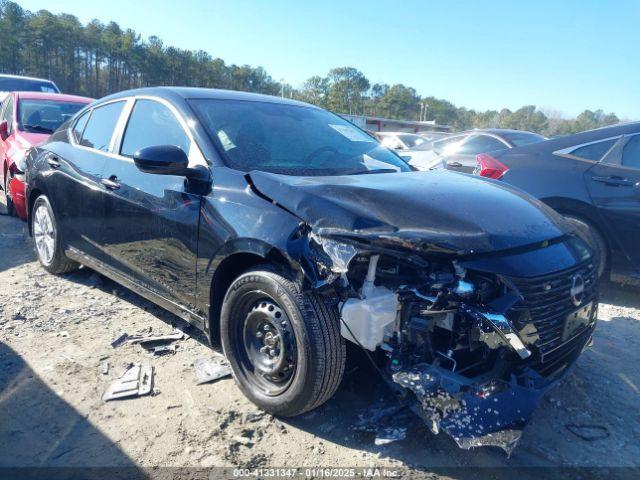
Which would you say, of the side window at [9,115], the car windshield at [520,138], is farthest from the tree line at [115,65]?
the side window at [9,115]

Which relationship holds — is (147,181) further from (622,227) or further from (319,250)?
(622,227)

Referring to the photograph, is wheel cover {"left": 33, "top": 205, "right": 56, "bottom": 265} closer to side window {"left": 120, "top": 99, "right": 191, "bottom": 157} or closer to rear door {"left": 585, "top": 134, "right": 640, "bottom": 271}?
side window {"left": 120, "top": 99, "right": 191, "bottom": 157}

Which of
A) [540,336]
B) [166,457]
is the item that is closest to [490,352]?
[540,336]

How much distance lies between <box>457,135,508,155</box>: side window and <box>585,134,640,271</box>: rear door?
306 cm

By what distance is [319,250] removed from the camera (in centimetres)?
239

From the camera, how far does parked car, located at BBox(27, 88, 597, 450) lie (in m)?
2.24

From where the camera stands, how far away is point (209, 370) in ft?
10.4

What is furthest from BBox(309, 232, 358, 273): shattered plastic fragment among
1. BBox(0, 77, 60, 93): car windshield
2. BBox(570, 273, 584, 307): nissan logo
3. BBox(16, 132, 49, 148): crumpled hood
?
BBox(0, 77, 60, 93): car windshield

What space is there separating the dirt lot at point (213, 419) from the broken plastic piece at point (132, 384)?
5 centimetres

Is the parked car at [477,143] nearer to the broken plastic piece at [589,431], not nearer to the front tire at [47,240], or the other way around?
the broken plastic piece at [589,431]

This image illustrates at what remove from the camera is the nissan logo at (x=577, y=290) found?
254 centimetres

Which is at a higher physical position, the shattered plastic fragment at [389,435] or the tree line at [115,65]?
the tree line at [115,65]

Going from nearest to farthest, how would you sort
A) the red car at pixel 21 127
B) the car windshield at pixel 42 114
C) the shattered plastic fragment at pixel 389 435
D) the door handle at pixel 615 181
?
1. the shattered plastic fragment at pixel 389 435
2. the door handle at pixel 615 181
3. the red car at pixel 21 127
4. the car windshield at pixel 42 114

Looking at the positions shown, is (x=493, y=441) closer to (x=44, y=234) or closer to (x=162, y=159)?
(x=162, y=159)
